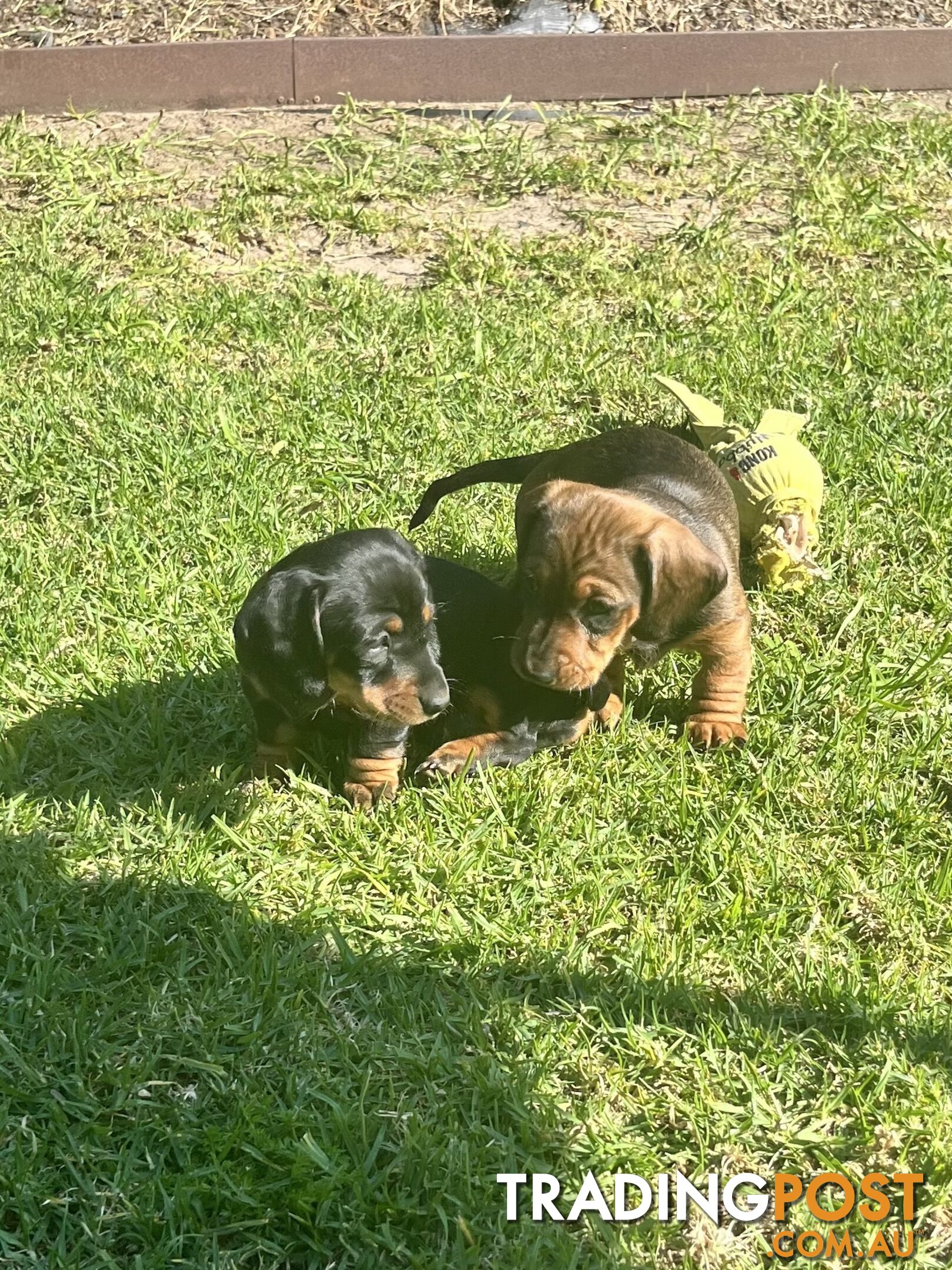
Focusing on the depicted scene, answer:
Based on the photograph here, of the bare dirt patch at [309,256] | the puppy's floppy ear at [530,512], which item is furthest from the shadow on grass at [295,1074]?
the bare dirt patch at [309,256]

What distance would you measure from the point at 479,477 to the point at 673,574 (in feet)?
3.07

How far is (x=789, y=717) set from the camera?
420 cm

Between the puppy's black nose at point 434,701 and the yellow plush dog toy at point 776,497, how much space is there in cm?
161

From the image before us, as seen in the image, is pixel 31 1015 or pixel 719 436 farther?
pixel 719 436

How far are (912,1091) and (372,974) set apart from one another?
4.36 ft

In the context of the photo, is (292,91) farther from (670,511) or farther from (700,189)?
(670,511)

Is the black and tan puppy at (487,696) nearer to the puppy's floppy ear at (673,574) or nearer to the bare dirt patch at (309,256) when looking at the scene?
the puppy's floppy ear at (673,574)

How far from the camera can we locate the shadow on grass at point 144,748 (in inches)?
153

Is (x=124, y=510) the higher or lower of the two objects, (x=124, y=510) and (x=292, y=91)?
the lower

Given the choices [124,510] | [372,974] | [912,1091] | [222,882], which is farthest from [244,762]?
[912,1091]

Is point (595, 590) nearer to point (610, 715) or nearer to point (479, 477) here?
point (610, 715)

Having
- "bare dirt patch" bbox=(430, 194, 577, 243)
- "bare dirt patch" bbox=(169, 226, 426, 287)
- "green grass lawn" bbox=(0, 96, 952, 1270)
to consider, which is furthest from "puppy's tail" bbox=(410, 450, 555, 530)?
"bare dirt patch" bbox=(430, 194, 577, 243)

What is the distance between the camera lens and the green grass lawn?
2.99 metres

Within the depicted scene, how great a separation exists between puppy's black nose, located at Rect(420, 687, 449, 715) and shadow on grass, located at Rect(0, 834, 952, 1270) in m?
0.62
